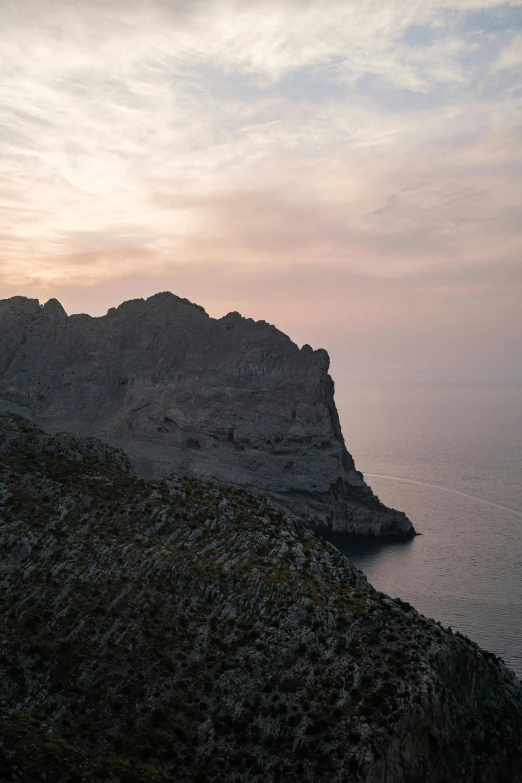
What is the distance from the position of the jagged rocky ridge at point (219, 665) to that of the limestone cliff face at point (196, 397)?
3217 inches

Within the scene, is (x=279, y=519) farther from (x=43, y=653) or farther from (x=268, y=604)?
(x=43, y=653)

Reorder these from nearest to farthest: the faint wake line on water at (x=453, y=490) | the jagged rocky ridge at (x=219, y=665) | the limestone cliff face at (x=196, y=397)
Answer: the jagged rocky ridge at (x=219, y=665) < the limestone cliff face at (x=196, y=397) < the faint wake line on water at (x=453, y=490)

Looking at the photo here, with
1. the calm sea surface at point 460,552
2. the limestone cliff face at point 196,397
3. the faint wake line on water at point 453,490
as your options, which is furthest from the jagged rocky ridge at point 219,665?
the faint wake line on water at point 453,490

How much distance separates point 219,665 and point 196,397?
108 m

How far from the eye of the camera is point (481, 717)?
42.7m

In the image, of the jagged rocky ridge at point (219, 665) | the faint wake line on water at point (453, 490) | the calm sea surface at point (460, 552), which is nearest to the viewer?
the jagged rocky ridge at point (219, 665)

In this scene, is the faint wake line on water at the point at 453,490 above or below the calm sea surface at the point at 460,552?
above

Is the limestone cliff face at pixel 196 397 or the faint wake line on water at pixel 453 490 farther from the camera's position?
the faint wake line on water at pixel 453 490

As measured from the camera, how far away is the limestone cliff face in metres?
138

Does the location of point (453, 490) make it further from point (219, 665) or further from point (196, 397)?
point (219, 665)

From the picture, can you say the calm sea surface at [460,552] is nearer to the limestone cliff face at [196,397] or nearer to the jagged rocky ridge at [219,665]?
the limestone cliff face at [196,397]

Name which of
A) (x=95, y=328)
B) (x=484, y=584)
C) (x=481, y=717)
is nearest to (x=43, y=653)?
(x=481, y=717)

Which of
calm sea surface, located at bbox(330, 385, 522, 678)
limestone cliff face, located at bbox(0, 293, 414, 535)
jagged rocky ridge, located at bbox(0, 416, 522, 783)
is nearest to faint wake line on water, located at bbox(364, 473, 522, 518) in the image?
calm sea surface, located at bbox(330, 385, 522, 678)

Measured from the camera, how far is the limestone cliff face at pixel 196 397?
452 ft
